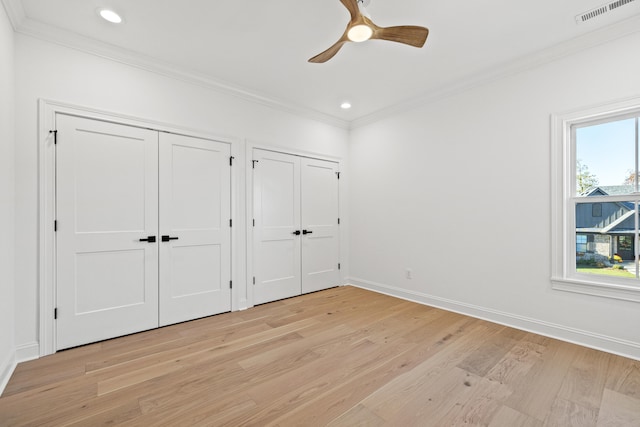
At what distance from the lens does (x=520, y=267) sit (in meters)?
3.08

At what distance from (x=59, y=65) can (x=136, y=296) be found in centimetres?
227

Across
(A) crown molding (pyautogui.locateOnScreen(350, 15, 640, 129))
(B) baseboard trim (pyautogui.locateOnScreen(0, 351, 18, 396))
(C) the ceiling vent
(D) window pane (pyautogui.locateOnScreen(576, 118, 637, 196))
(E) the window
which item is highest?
(C) the ceiling vent

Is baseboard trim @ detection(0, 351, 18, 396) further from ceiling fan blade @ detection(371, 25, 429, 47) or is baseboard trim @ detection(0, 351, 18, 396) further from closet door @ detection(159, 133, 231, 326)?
ceiling fan blade @ detection(371, 25, 429, 47)

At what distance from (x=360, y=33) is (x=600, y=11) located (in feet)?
6.56

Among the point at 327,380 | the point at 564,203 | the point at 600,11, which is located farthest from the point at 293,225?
the point at 600,11

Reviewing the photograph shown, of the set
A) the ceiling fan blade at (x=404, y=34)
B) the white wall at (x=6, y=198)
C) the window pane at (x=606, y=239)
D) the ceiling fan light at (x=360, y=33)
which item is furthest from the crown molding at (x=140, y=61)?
the window pane at (x=606, y=239)

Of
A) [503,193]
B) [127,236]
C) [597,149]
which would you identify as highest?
[597,149]

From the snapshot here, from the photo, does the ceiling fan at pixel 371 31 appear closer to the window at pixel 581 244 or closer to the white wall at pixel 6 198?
the window at pixel 581 244

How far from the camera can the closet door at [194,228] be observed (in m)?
3.18

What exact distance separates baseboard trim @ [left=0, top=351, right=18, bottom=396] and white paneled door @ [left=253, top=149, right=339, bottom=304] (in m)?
2.22

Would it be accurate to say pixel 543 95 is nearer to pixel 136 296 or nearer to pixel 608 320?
pixel 608 320

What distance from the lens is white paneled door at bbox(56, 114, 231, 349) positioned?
8.71 ft

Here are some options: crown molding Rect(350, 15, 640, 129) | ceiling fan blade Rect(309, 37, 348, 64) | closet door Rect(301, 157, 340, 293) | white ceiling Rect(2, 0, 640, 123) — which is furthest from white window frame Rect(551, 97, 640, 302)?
closet door Rect(301, 157, 340, 293)

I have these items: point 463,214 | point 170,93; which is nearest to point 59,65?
point 170,93
